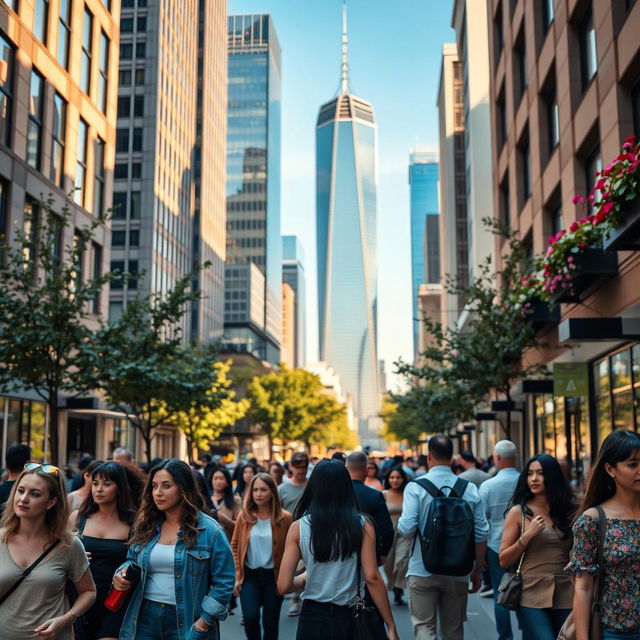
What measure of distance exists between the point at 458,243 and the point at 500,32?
35517mm

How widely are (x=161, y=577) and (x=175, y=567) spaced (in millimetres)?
107

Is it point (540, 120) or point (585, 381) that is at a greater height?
point (540, 120)

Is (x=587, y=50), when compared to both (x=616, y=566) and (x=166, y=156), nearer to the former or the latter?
(x=616, y=566)

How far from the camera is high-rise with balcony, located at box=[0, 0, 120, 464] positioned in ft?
82.9

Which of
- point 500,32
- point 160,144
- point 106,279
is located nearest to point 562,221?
point 106,279

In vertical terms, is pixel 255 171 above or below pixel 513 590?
above

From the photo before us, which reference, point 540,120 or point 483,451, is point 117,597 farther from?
point 483,451

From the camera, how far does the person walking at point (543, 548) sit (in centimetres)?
612

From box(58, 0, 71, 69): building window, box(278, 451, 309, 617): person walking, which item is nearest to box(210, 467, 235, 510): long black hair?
box(278, 451, 309, 617): person walking

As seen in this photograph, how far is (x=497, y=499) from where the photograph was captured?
8.38 m

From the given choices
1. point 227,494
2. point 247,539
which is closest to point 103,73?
point 227,494

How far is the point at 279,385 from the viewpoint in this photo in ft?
238

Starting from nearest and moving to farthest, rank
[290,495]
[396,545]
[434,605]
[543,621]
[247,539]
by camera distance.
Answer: [543,621] < [434,605] < [247,539] < [290,495] < [396,545]

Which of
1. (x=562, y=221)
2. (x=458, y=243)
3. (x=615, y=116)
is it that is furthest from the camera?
(x=458, y=243)
